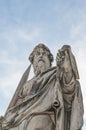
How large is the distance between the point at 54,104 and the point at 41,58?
101 inches

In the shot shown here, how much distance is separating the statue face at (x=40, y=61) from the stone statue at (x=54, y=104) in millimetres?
1037

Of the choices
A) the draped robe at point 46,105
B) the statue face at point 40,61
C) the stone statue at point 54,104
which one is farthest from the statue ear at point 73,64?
the statue face at point 40,61

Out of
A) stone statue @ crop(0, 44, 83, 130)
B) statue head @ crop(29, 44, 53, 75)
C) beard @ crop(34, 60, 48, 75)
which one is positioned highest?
statue head @ crop(29, 44, 53, 75)

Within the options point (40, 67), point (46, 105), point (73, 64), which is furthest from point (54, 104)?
point (40, 67)

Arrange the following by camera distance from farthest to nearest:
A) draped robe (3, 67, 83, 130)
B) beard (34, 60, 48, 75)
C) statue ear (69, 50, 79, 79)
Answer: beard (34, 60, 48, 75) < statue ear (69, 50, 79, 79) < draped robe (3, 67, 83, 130)

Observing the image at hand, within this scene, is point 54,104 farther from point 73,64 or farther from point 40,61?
point 40,61

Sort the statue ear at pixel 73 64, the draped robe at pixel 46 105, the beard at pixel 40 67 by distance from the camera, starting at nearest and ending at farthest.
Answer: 1. the draped robe at pixel 46 105
2. the statue ear at pixel 73 64
3. the beard at pixel 40 67

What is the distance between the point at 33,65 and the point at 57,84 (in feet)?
7.82

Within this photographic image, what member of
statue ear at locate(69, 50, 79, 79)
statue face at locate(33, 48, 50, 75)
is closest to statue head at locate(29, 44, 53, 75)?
statue face at locate(33, 48, 50, 75)

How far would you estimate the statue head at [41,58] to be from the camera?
564 inches

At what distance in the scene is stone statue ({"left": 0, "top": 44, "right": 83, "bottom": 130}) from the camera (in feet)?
39.5

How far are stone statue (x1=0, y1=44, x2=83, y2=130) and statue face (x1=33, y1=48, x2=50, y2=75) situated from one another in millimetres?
1037

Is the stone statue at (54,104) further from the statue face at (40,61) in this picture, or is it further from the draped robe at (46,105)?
the statue face at (40,61)

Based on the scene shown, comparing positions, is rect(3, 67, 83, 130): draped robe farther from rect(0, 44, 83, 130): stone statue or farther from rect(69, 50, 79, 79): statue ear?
rect(69, 50, 79, 79): statue ear
